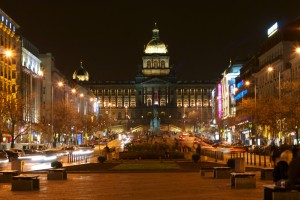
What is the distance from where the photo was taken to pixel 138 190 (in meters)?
29.0

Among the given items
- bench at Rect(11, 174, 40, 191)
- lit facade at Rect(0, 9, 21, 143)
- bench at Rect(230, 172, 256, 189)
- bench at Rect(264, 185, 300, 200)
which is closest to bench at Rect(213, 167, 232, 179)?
bench at Rect(230, 172, 256, 189)

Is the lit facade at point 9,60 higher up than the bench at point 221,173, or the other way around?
the lit facade at point 9,60

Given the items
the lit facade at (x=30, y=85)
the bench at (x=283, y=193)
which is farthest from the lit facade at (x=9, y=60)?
the bench at (x=283, y=193)

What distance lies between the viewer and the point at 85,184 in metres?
33.1

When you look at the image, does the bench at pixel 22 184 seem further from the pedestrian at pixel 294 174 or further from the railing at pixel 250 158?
the railing at pixel 250 158

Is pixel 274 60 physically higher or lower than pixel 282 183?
higher

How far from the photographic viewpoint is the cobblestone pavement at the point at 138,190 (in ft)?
85.8

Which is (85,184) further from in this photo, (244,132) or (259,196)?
(244,132)

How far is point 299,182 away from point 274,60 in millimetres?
101120

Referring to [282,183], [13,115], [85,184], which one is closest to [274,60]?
[13,115]

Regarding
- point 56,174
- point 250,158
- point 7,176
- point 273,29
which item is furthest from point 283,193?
point 273,29

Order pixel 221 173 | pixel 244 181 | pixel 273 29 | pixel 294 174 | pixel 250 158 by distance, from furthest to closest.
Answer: pixel 273 29, pixel 250 158, pixel 221 173, pixel 244 181, pixel 294 174

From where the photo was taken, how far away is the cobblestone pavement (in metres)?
26.2

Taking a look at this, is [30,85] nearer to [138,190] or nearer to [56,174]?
[56,174]
